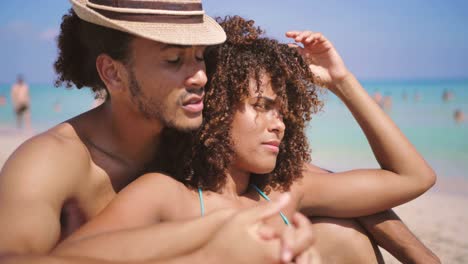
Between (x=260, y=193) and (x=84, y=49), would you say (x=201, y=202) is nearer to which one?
(x=260, y=193)

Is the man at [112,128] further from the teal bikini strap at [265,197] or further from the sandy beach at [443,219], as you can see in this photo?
the sandy beach at [443,219]

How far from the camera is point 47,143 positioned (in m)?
3.11

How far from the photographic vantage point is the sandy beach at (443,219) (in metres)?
6.46

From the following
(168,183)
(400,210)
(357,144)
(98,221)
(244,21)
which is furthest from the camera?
(357,144)

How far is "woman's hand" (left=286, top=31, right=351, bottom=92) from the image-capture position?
13.2 feet

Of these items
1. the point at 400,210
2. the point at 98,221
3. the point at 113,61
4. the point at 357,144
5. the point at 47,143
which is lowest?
the point at 357,144

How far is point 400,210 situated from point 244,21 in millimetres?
5736

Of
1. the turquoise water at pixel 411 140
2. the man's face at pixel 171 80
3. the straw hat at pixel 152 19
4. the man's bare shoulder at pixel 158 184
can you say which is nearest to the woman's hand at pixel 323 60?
the straw hat at pixel 152 19

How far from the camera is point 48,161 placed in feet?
9.87

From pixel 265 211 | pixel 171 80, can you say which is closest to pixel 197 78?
pixel 171 80

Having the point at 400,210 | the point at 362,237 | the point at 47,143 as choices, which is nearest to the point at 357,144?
the point at 400,210

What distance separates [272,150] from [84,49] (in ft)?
4.48

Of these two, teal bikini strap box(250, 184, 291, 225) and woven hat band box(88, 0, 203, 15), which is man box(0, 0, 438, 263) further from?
teal bikini strap box(250, 184, 291, 225)

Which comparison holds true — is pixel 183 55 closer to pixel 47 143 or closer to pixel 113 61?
pixel 113 61
